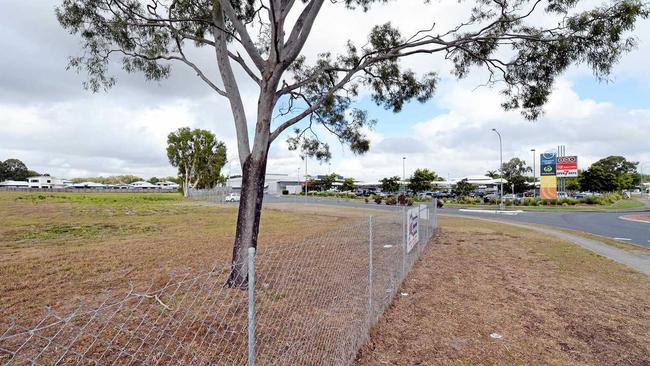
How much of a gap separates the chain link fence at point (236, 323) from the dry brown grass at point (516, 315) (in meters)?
0.43

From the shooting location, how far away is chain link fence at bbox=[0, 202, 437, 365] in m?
4.08

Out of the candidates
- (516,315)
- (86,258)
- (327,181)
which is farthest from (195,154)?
(516,315)

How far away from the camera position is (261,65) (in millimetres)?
7023

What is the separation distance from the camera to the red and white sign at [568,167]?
52188 mm

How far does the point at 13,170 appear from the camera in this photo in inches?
5005

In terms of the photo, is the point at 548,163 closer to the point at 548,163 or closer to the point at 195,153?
the point at 548,163

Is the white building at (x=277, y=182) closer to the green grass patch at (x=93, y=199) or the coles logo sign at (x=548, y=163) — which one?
the green grass patch at (x=93, y=199)

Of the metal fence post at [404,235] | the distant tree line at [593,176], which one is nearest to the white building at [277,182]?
the distant tree line at [593,176]

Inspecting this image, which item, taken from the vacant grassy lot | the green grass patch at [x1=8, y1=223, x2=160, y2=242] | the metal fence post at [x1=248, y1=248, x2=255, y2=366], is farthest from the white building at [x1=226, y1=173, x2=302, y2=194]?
the metal fence post at [x1=248, y1=248, x2=255, y2=366]

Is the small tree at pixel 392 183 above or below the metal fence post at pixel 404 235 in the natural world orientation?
above

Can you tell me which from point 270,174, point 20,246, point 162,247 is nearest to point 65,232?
point 20,246

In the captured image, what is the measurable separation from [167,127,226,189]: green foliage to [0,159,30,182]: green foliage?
97292mm

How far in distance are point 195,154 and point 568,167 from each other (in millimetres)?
52231

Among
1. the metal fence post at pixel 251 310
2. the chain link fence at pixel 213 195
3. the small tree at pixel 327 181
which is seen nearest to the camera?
the metal fence post at pixel 251 310
